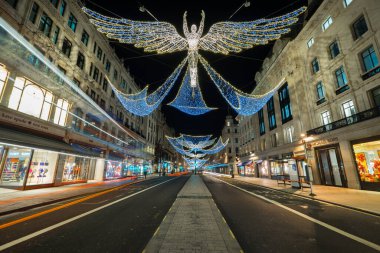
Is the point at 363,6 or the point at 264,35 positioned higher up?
the point at 363,6

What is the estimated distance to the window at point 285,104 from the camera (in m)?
26.8

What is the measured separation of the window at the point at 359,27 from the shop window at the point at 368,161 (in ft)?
32.3

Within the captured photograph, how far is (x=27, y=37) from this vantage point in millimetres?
13852

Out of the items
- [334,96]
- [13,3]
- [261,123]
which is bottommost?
[334,96]

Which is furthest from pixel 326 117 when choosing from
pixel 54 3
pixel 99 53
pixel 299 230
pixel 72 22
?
pixel 99 53

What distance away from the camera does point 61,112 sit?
17.8 m

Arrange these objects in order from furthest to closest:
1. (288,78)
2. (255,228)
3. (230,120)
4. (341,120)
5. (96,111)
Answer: (230,120), (288,78), (96,111), (341,120), (255,228)

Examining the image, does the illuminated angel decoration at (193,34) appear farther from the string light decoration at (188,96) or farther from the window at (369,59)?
the window at (369,59)

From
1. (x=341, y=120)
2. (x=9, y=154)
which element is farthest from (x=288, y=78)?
(x=9, y=154)

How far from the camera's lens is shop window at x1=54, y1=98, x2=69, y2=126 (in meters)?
17.2

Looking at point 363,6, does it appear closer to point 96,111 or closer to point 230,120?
point 96,111

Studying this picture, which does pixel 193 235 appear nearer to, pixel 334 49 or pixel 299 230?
pixel 299 230

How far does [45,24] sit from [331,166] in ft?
105

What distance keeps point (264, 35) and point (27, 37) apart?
59.1ft
